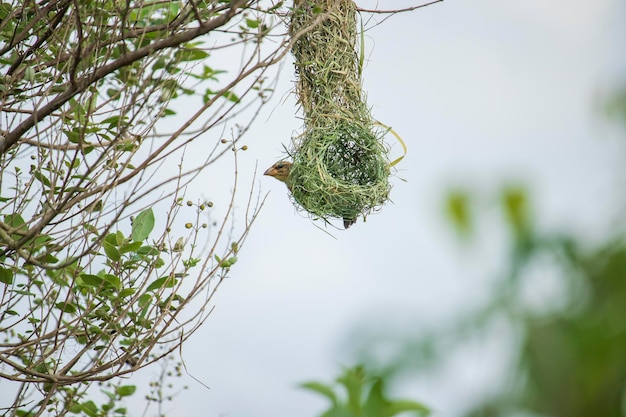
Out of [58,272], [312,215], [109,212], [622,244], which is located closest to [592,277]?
[622,244]

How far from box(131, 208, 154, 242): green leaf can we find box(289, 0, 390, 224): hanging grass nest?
709mm

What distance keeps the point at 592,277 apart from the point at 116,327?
199cm

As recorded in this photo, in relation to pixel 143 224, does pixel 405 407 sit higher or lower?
lower

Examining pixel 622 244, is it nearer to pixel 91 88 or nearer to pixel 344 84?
pixel 91 88

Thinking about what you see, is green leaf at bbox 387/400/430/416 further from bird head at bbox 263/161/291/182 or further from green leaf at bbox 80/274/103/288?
bird head at bbox 263/161/291/182

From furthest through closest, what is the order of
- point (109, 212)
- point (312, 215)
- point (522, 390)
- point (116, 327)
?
point (312, 215) → point (116, 327) → point (109, 212) → point (522, 390)

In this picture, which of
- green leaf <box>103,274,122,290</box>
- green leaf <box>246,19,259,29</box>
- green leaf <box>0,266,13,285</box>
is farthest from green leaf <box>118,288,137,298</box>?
green leaf <box>246,19,259,29</box>

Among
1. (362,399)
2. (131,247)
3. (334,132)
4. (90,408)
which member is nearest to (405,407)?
(362,399)

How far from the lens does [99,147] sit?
2.26m

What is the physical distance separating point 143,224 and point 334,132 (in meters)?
0.82

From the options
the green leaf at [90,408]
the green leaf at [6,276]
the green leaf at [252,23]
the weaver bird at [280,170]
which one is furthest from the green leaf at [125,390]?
the green leaf at [252,23]

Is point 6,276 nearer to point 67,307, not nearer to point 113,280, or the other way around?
point 67,307

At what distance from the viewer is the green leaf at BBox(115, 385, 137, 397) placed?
9.37ft

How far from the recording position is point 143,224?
2.18 metres
